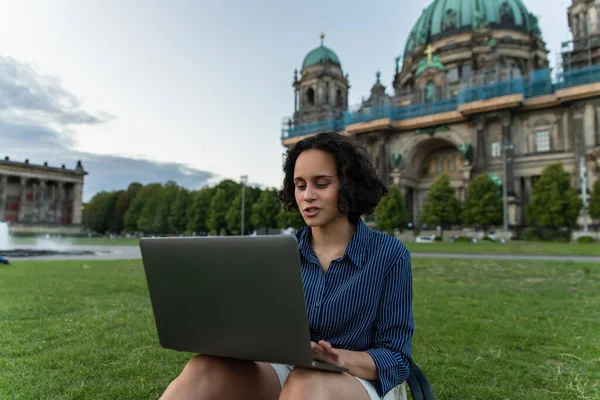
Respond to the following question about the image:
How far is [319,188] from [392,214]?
41.1m

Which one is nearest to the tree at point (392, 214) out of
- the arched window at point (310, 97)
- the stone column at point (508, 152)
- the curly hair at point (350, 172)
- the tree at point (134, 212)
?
the stone column at point (508, 152)

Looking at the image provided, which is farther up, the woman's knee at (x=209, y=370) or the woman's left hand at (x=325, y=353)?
the woman's left hand at (x=325, y=353)

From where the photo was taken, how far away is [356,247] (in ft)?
6.26

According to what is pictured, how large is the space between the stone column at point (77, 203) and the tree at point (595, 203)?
7344 cm

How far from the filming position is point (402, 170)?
47750mm

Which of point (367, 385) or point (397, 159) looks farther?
point (397, 159)

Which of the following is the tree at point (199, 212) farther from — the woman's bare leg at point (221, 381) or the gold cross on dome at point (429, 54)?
the woman's bare leg at point (221, 381)

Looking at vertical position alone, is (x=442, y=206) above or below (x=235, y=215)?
above

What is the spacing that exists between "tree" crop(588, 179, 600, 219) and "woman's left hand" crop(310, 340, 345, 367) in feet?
131

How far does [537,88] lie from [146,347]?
50.8 meters

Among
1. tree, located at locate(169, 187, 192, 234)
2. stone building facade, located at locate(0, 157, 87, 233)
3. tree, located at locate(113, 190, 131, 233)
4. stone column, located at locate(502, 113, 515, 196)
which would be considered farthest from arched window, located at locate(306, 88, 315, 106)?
stone building facade, located at locate(0, 157, 87, 233)

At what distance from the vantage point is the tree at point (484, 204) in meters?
38.1

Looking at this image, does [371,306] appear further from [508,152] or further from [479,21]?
[479,21]

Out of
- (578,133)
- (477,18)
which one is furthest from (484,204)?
(477,18)
